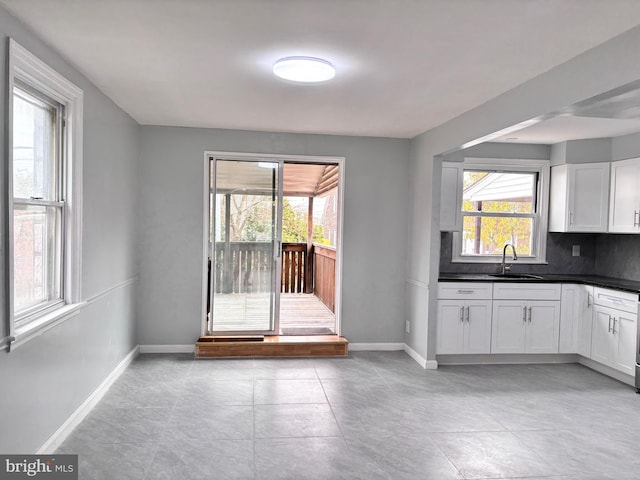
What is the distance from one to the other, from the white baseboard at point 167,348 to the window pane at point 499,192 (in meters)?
3.38

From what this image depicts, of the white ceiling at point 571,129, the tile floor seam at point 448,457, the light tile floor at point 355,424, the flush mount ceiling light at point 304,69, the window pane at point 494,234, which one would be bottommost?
the light tile floor at point 355,424

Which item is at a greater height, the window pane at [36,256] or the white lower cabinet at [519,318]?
the window pane at [36,256]

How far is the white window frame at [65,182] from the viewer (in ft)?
7.49

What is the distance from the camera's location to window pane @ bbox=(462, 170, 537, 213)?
541 cm

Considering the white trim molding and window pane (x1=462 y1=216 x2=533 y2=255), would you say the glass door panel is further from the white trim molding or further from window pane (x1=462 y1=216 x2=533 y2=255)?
window pane (x1=462 y1=216 x2=533 y2=255)

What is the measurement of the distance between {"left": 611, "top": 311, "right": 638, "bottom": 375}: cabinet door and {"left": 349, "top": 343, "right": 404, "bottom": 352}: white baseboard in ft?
6.78

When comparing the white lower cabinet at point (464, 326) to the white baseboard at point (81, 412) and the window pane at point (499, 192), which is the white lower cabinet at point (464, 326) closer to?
the window pane at point (499, 192)

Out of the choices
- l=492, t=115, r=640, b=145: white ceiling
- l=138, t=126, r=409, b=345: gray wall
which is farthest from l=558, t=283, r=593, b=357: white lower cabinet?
l=138, t=126, r=409, b=345: gray wall

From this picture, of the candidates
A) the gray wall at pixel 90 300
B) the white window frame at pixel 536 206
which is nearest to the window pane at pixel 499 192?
the white window frame at pixel 536 206

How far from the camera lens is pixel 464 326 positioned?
4.77 metres

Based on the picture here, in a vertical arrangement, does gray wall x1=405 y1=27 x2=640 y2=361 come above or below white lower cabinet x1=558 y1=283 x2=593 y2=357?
above

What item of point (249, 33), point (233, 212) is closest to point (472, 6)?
point (249, 33)

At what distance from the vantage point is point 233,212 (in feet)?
17.1

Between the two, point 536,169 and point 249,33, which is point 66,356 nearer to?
point 249,33
